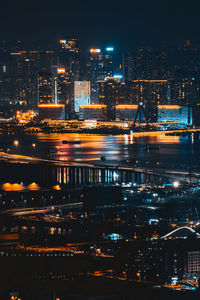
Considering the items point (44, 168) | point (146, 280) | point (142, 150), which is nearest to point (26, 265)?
point (146, 280)

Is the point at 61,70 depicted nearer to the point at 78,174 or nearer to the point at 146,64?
the point at 146,64

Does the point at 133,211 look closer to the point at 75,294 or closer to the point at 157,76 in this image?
the point at 75,294

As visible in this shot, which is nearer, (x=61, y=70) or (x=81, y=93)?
(x=61, y=70)

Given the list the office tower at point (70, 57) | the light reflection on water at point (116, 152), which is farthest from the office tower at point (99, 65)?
the light reflection on water at point (116, 152)

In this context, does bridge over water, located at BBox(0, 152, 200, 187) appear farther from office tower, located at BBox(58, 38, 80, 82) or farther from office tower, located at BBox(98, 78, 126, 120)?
office tower, located at BBox(58, 38, 80, 82)

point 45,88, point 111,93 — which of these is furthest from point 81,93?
point 111,93

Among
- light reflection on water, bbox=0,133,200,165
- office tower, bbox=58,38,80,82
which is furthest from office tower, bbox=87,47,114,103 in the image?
light reflection on water, bbox=0,133,200,165
